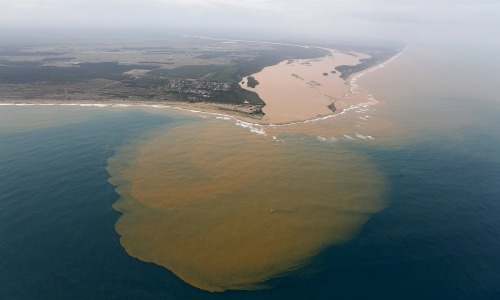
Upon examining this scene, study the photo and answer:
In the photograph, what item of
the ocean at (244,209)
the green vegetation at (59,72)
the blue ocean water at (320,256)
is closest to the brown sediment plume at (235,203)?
the ocean at (244,209)

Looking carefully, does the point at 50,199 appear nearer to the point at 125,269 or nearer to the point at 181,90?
the point at 125,269

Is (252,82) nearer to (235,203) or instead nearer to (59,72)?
(59,72)

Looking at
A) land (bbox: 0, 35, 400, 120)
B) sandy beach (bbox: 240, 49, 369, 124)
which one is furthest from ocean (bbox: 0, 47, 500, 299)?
land (bbox: 0, 35, 400, 120)

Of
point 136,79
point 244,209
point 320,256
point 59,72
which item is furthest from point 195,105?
point 59,72

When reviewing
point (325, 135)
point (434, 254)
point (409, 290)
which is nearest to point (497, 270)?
point (434, 254)

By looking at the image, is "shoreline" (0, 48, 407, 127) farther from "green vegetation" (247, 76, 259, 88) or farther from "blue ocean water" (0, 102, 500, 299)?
"blue ocean water" (0, 102, 500, 299)
